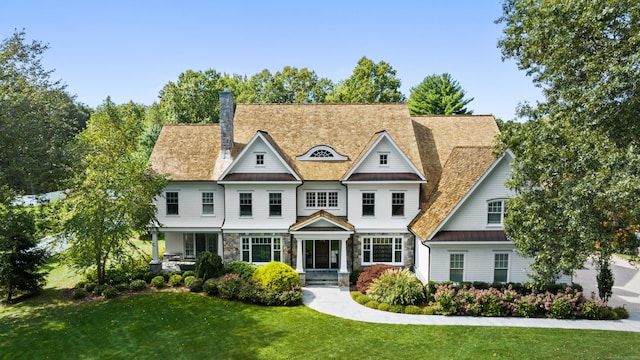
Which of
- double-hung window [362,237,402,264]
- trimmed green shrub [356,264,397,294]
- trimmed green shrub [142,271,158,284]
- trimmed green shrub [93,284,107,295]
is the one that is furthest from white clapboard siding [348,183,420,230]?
trimmed green shrub [93,284,107,295]

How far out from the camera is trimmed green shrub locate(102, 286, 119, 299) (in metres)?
22.3

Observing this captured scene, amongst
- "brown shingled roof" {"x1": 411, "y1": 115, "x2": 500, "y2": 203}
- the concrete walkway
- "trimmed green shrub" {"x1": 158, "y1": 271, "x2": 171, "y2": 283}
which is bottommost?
the concrete walkway

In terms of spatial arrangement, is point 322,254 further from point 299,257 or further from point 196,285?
point 196,285

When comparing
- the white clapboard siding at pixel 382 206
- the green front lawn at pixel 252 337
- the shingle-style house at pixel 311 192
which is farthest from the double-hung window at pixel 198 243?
the white clapboard siding at pixel 382 206

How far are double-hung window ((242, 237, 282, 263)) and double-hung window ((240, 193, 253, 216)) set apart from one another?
176 cm

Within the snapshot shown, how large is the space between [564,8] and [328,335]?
16011 millimetres

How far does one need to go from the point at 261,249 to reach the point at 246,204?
324 centimetres

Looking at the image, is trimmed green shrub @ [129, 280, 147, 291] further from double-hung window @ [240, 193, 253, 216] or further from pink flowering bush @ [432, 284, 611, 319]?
pink flowering bush @ [432, 284, 611, 319]

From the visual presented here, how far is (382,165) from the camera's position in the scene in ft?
85.6

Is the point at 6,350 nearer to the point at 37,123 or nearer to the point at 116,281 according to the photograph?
the point at 116,281

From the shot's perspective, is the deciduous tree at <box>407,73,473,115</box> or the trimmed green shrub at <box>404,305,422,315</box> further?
the deciduous tree at <box>407,73,473,115</box>

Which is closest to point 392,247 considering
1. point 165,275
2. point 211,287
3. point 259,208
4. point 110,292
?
point 259,208

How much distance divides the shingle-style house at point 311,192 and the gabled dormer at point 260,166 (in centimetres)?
7

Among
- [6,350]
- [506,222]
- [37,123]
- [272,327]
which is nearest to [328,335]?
[272,327]
